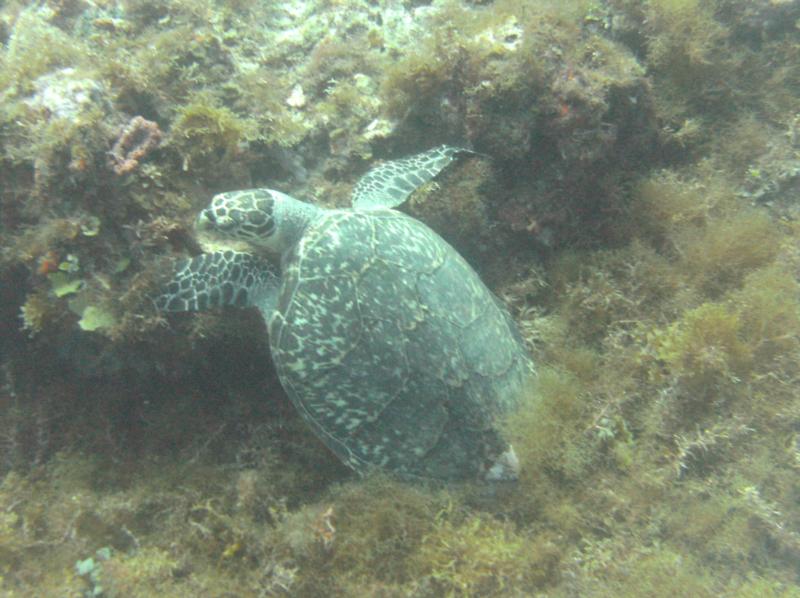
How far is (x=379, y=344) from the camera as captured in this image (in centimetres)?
331

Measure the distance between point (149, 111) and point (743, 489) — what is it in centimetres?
527

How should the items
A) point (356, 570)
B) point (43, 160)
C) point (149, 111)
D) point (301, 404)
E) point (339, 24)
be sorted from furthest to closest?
point (339, 24) → point (149, 111) → point (301, 404) → point (43, 160) → point (356, 570)

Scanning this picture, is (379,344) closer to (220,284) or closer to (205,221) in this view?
(220,284)

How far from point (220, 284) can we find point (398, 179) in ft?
5.73

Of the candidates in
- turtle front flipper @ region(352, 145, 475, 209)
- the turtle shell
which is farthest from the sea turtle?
turtle front flipper @ region(352, 145, 475, 209)

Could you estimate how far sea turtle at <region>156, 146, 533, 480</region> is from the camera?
3.32 meters

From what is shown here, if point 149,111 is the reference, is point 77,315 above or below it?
below

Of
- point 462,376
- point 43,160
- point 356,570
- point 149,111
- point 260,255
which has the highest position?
point 149,111

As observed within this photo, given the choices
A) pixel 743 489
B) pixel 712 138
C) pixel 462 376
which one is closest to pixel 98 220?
pixel 462 376

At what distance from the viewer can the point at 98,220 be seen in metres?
3.32

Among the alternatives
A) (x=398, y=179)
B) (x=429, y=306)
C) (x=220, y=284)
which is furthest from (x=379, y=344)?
(x=398, y=179)

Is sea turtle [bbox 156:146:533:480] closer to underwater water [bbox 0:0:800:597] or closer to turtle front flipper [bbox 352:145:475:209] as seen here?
underwater water [bbox 0:0:800:597]

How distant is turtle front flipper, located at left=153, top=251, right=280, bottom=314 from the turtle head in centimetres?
21

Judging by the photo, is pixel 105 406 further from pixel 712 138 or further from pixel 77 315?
pixel 712 138
